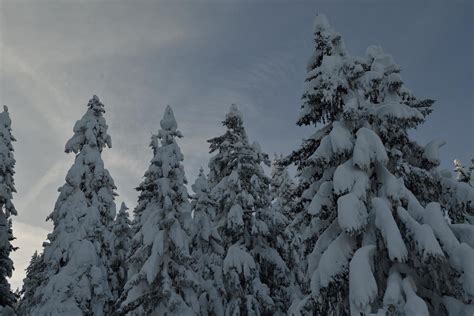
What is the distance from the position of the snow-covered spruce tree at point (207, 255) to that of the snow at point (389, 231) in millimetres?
12374

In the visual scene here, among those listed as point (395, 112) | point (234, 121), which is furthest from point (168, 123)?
point (395, 112)

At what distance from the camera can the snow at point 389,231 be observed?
9.70 m

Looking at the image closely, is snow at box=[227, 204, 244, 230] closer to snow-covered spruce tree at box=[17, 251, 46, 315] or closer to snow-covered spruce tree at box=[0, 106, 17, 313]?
snow-covered spruce tree at box=[17, 251, 46, 315]

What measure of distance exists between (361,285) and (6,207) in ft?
86.9

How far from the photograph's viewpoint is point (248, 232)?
21.6m

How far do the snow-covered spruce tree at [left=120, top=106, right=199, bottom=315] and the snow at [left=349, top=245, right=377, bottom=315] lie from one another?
410 inches

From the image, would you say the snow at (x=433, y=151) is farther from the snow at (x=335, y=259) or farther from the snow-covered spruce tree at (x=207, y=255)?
the snow-covered spruce tree at (x=207, y=255)

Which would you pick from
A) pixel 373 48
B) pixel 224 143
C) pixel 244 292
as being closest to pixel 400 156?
pixel 373 48

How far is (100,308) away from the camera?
75.7 feet

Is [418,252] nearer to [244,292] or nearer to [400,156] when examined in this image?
[400,156]

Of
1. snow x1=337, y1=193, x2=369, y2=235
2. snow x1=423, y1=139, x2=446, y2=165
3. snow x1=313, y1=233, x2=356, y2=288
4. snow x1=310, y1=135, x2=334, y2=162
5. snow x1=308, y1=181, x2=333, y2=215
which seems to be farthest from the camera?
snow x1=423, y1=139, x2=446, y2=165

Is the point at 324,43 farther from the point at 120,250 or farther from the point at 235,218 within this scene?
the point at 120,250

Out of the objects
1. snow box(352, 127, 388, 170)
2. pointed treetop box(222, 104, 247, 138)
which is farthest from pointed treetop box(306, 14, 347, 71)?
pointed treetop box(222, 104, 247, 138)

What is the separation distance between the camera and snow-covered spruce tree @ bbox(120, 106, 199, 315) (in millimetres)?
18234
